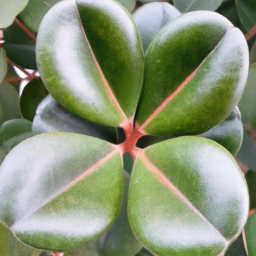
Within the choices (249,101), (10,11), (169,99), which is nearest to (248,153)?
(249,101)

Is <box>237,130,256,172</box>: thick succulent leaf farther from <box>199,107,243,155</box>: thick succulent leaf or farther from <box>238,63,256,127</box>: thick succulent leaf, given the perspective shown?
<box>199,107,243,155</box>: thick succulent leaf

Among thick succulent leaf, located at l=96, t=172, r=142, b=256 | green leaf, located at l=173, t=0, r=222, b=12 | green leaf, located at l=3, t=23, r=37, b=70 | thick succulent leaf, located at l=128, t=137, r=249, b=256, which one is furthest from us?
green leaf, located at l=3, t=23, r=37, b=70

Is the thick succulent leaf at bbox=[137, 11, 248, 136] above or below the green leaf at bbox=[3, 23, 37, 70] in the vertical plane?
above

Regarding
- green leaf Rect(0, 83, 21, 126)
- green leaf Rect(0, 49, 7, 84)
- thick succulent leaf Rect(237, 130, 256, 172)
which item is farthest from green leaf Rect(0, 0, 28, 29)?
thick succulent leaf Rect(237, 130, 256, 172)

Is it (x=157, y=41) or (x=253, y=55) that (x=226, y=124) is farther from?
(x=253, y=55)

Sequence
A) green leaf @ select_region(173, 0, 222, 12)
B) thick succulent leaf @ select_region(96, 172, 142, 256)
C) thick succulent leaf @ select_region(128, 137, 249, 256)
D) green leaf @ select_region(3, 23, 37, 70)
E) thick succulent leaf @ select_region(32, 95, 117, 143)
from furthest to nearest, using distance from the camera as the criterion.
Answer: green leaf @ select_region(3, 23, 37, 70) < green leaf @ select_region(173, 0, 222, 12) < thick succulent leaf @ select_region(96, 172, 142, 256) < thick succulent leaf @ select_region(32, 95, 117, 143) < thick succulent leaf @ select_region(128, 137, 249, 256)

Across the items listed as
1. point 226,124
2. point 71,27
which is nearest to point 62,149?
point 71,27

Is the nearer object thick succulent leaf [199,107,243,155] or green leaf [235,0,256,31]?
thick succulent leaf [199,107,243,155]
